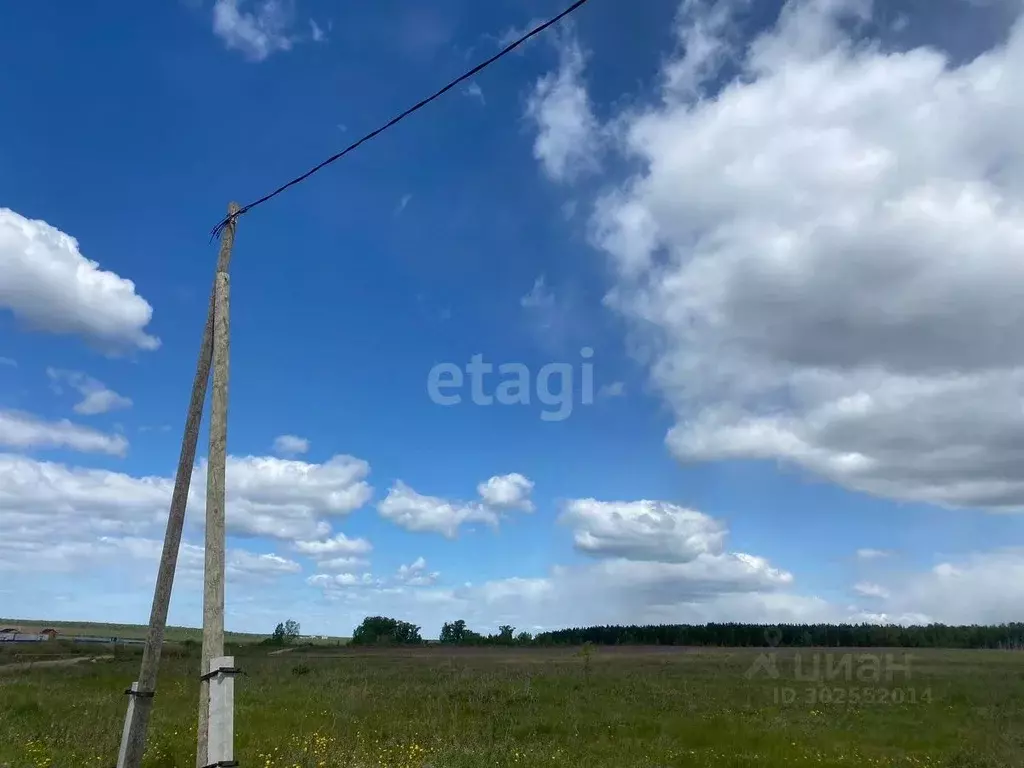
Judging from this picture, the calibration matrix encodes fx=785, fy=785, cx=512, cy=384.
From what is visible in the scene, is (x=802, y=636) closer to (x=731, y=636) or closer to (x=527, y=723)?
(x=731, y=636)

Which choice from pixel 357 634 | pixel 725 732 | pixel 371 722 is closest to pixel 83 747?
pixel 371 722

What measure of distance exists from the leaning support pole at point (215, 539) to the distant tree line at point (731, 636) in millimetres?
119417

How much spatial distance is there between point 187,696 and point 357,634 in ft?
394

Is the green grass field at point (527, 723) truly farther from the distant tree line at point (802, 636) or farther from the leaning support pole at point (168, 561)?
the distant tree line at point (802, 636)

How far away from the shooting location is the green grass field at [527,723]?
50.5ft

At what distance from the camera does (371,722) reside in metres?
21.6

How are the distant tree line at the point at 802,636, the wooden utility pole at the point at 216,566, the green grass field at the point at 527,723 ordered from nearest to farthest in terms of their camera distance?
the wooden utility pole at the point at 216,566 < the green grass field at the point at 527,723 < the distant tree line at the point at 802,636

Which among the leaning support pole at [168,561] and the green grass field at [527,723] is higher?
the leaning support pole at [168,561]

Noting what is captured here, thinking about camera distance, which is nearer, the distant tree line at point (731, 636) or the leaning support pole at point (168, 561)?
the leaning support pole at point (168, 561)

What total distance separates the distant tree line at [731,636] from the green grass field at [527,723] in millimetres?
91381

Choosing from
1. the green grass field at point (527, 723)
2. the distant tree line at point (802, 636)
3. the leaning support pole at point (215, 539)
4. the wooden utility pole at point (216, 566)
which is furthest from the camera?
the distant tree line at point (802, 636)

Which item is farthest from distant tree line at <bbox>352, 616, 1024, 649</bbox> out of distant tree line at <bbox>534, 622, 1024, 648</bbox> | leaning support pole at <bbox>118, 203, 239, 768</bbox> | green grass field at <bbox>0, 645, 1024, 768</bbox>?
leaning support pole at <bbox>118, 203, 239, 768</bbox>

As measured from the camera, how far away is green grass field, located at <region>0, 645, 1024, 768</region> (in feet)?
50.5

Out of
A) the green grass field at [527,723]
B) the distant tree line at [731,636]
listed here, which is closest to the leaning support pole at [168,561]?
the green grass field at [527,723]
